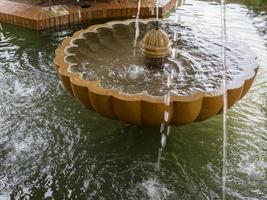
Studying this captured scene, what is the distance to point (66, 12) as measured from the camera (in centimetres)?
682

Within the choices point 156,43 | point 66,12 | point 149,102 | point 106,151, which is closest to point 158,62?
point 156,43

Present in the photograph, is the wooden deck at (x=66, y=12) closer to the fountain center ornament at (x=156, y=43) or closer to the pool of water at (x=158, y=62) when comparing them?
the pool of water at (x=158, y=62)

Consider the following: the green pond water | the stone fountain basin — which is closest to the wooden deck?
the green pond water

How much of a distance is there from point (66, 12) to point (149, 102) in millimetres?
4279

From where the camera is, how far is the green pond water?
337 centimetres

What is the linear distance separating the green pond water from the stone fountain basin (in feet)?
1.81

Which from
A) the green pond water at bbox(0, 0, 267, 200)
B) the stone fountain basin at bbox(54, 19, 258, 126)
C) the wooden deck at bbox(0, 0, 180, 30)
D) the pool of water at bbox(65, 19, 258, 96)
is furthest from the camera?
the wooden deck at bbox(0, 0, 180, 30)

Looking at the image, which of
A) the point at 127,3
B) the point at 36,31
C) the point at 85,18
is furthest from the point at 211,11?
the point at 36,31

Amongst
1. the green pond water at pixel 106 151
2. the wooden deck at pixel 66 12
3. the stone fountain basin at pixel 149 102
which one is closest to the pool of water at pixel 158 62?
the stone fountain basin at pixel 149 102

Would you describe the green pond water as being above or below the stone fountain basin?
below

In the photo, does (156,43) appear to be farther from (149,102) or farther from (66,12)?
(66,12)

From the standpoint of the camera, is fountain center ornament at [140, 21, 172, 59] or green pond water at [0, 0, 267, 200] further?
fountain center ornament at [140, 21, 172, 59]

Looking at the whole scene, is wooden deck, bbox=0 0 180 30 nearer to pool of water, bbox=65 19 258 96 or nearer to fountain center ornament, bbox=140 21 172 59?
pool of water, bbox=65 19 258 96

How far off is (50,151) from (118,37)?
5.13 ft
